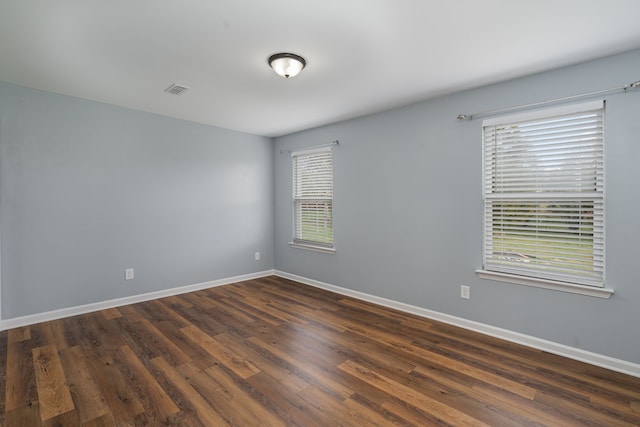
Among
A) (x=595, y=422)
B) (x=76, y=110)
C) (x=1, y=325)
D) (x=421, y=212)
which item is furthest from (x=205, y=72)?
(x=595, y=422)

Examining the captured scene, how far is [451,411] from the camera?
183 centimetres

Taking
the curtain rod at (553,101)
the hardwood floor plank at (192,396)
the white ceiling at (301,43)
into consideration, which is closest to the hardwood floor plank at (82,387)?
the hardwood floor plank at (192,396)

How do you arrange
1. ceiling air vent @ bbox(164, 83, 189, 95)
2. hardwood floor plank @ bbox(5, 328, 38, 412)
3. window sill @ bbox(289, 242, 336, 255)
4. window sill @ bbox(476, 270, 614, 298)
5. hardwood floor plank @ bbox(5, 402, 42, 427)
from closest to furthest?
hardwood floor plank @ bbox(5, 402, 42, 427) → hardwood floor plank @ bbox(5, 328, 38, 412) → window sill @ bbox(476, 270, 614, 298) → ceiling air vent @ bbox(164, 83, 189, 95) → window sill @ bbox(289, 242, 336, 255)

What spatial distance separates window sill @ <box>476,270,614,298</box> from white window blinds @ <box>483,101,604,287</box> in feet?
0.17

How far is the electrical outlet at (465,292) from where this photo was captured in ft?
9.99

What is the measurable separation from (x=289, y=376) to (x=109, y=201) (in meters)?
3.00

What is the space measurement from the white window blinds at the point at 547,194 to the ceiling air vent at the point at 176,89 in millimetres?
3021

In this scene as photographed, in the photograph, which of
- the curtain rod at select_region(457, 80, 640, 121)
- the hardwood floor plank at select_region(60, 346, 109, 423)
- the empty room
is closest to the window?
the empty room

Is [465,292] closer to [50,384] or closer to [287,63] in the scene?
[287,63]

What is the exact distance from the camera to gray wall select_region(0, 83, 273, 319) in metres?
3.07

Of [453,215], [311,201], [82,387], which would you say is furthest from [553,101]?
[82,387]

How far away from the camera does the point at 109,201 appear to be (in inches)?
142

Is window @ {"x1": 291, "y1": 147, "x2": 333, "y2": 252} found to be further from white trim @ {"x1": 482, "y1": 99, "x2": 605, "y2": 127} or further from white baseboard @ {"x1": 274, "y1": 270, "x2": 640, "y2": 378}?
white trim @ {"x1": 482, "y1": 99, "x2": 605, "y2": 127}

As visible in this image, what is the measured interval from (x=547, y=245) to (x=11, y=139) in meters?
5.18
